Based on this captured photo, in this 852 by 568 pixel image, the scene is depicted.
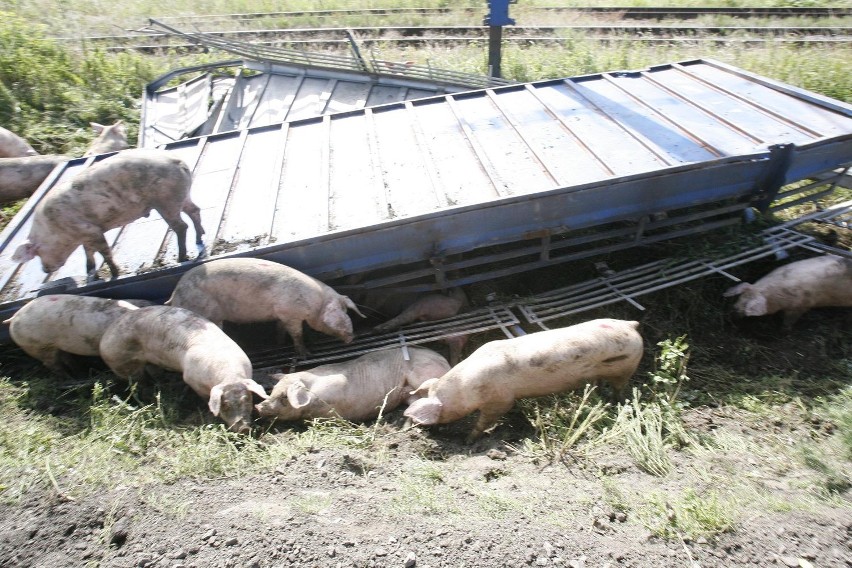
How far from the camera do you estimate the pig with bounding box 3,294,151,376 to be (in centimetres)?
527

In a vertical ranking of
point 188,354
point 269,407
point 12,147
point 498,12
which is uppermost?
point 498,12

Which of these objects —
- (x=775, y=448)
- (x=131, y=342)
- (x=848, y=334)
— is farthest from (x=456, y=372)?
(x=848, y=334)

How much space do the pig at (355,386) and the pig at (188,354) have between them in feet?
0.80

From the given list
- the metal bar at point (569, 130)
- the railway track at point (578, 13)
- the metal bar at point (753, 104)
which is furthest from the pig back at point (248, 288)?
the railway track at point (578, 13)

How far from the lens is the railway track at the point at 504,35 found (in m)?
12.3

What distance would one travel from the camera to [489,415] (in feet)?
16.1

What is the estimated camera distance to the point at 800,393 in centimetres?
519

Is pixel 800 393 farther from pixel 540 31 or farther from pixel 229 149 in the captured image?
pixel 540 31

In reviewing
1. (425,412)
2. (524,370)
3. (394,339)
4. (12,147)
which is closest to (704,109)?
(524,370)

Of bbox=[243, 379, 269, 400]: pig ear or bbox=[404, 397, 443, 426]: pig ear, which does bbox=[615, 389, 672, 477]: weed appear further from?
bbox=[243, 379, 269, 400]: pig ear

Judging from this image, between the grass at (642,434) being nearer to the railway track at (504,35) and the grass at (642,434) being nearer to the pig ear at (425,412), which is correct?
the pig ear at (425,412)

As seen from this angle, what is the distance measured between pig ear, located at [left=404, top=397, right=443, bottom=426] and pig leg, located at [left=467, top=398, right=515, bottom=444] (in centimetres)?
39

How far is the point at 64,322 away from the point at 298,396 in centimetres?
239

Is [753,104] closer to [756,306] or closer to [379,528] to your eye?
[756,306]
